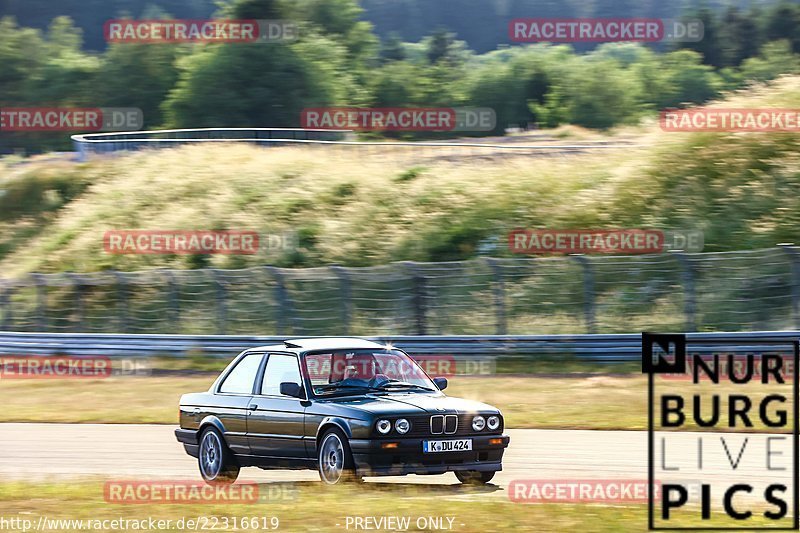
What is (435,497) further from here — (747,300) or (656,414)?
(747,300)

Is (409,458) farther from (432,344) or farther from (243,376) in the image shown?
(432,344)

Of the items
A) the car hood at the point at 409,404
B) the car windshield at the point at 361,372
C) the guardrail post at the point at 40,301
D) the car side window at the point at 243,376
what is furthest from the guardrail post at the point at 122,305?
the car hood at the point at 409,404

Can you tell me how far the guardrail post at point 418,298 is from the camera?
81.3ft

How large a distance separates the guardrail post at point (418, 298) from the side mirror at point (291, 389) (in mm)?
13908

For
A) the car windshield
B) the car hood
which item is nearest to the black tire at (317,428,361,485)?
the car hood

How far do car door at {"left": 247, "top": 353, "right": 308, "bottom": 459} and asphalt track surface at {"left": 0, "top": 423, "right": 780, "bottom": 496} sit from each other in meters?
0.46

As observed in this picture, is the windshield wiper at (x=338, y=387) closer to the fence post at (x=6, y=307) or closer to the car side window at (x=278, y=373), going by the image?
the car side window at (x=278, y=373)

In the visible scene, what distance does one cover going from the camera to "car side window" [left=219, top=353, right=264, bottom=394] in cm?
1166

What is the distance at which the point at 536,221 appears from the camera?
33344mm

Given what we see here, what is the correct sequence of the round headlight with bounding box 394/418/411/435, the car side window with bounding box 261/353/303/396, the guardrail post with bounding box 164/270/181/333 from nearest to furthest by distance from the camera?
1. the round headlight with bounding box 394/418/411/435
2. the car side window with bounding box 261/353/303/396
3. the guardrail post with bounding box 164/270/181/333

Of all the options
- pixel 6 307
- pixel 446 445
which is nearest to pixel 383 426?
pixel 446 445

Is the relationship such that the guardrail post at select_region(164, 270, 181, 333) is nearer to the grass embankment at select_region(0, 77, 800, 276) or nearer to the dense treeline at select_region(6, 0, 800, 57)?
the grass embankment at select_region(0, 77, 800, 276)

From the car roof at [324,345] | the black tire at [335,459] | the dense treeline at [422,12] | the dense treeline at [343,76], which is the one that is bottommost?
the black tire at [335,459]

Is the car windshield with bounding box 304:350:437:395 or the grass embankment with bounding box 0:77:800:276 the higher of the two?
the grass embankment with bounding box 0:77:800:276
